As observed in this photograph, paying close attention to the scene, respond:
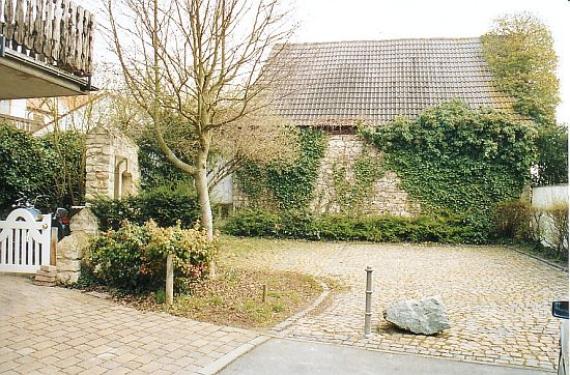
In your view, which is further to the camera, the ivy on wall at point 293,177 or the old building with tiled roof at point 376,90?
the ivy on wall at point 293,177

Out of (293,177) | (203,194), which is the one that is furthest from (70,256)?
(293,177)

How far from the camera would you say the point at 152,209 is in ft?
30.6

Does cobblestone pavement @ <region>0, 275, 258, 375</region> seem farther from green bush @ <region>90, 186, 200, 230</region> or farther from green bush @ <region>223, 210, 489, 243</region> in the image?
green bush @ <region>223, 210, 489, 243</region>

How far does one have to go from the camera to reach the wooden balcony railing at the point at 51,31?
582cm

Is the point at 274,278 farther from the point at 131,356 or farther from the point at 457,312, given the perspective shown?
Result: the point at 131,356

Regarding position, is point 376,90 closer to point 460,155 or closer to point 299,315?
point 460,155

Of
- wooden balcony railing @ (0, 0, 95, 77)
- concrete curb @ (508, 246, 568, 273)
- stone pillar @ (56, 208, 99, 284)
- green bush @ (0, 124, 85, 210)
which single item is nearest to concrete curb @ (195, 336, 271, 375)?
stone pillar @ (56, 208, 99, 284)

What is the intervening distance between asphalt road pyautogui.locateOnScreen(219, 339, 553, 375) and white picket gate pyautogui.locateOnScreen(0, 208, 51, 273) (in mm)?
4446

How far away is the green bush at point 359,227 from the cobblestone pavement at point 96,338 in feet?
31.1

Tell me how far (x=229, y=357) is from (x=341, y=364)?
1146 millimetres

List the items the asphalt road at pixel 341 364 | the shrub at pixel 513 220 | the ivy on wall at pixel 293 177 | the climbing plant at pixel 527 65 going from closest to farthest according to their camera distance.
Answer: the asphalt road at pixel 341 364, the shrub at pixel 513 220, the climbing plant at pixel 527 65, the ivy on wall at pixel 293 177

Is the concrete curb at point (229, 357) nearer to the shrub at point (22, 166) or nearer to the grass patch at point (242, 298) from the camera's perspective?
the grass patch at point (242, 298)

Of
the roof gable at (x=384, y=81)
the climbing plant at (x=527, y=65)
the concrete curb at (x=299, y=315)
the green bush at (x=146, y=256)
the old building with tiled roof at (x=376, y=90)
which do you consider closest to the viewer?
the concrete curb at (x=299, y=315)

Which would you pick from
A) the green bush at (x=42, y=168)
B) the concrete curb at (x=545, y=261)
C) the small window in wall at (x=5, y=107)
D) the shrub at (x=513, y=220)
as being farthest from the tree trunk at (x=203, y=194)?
the small window in wall at (x=5, y=107)
